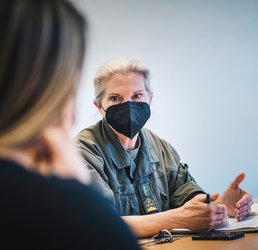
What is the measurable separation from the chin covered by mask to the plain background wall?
1.05 m

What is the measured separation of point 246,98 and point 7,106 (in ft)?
9.74

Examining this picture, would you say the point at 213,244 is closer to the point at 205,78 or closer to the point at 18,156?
the point at 18,156

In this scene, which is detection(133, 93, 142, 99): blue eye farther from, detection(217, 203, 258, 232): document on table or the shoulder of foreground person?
the shoulder of foreground person

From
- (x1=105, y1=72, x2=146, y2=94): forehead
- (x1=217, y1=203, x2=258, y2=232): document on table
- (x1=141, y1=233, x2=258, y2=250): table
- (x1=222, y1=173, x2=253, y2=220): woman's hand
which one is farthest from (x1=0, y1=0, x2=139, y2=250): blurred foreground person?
(x1=105, y1=72, x2=146, y2=94): forehead

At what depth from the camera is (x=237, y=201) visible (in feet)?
7.09

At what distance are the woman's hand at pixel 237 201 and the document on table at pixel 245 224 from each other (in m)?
0.03

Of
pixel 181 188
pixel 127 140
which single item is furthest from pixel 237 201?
pixel 127 140

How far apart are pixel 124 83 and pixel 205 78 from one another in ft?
4.13

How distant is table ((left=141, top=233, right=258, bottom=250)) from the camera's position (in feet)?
4.89

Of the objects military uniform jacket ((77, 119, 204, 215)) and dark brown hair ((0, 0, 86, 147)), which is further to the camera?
military uniform jacket ((77, 119, 204, 215))

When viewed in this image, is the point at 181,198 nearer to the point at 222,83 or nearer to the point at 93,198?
the point at 222,83

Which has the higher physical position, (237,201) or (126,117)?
(126,117)

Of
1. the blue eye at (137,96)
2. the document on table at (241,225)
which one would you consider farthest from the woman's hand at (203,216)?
the blue eye at (137,96)

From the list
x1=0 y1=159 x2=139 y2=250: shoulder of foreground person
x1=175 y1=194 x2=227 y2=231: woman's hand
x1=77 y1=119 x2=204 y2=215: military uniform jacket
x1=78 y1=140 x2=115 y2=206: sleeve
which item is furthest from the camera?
x1=77 y1=119 x2=204 y2=215: military uniform jacket
